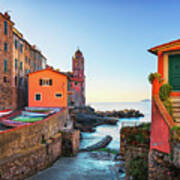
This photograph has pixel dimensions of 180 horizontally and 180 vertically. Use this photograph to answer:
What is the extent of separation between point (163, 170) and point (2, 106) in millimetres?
27193

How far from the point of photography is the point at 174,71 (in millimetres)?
9750

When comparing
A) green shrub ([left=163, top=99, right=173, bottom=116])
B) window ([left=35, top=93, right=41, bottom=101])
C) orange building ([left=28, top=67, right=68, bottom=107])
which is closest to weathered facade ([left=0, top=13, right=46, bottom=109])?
orange building ([left=28, top=67, right=68, bottom=107])

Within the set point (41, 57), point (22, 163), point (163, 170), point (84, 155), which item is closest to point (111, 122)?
point (41, 57)

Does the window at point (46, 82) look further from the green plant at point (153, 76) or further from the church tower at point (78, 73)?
the church tower at point (78, 73)

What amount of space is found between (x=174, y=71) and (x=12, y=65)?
1133 inches

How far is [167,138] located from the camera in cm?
687

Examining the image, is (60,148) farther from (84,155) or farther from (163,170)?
(163,170)

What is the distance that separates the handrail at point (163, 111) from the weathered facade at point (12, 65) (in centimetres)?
2571

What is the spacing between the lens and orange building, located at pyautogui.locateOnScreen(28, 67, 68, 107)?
3206cm

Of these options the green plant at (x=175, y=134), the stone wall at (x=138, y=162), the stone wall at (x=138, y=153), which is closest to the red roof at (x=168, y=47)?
the green plant at (x=175, y=134)

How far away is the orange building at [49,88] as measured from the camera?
105 feet

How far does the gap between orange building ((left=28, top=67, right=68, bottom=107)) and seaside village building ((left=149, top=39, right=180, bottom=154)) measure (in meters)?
24.2

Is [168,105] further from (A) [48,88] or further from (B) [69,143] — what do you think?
(A) [48,88]

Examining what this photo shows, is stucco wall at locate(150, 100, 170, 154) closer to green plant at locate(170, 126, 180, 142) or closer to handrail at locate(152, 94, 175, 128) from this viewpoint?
handrail at locate(152, 94, 175, 128)
